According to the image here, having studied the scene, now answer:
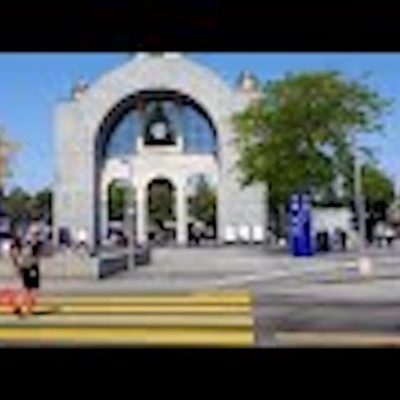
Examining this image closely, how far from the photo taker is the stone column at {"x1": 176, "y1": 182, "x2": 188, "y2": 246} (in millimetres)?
104500

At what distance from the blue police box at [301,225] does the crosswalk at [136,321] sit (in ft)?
66.2

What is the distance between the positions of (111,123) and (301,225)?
48.8 metres

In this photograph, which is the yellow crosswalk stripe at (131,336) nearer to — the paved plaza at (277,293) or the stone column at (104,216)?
the paved plaza at (277,293)

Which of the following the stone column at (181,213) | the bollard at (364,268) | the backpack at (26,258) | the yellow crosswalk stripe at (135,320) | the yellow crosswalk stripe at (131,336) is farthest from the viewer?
the stone column at (181,213)

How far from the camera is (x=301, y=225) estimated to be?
49.5m

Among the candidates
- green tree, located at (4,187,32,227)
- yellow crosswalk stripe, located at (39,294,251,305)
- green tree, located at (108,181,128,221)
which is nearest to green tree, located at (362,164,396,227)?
green tree, located at (108,181,128,221)

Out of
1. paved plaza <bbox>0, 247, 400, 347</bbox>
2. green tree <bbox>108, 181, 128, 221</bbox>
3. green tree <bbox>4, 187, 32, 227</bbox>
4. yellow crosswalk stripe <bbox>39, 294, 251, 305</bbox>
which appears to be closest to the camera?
paved plaza <bbox>0, 247, 400, 347</bbox>

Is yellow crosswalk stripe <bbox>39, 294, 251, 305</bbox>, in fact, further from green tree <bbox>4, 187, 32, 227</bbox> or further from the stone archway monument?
green tree <bbox>4, 187, 32, 227</bbox>

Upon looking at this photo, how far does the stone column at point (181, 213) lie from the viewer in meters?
104

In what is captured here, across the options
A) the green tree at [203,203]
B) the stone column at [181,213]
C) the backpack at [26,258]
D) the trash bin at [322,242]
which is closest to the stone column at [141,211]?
the stone column at [181,213]

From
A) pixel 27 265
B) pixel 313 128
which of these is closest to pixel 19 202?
pixel 313 128

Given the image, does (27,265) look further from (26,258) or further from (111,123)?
(111,123)
